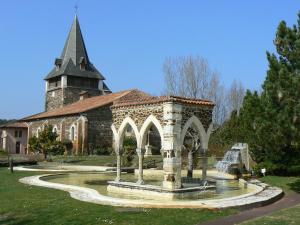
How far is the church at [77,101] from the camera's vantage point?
49.2 meters

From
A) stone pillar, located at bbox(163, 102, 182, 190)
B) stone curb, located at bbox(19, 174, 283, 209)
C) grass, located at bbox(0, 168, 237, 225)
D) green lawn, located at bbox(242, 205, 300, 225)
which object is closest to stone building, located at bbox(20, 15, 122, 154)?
stone curb, located at bbox(19, 174, 283, 209)

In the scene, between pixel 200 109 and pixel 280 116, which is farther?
pixel 200 109

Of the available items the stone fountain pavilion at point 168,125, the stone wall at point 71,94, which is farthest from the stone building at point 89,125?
the stone fountain pavilion at point 168,125

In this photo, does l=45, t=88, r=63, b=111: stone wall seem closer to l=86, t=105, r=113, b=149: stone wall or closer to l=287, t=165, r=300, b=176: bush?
l=86, t=105, r=113, b=149: stone wall

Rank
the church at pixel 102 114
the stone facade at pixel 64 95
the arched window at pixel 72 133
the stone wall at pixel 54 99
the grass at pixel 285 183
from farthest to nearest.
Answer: the stone wall at pixel 54 99, the stone facade at pixel 64 95, the arched window at pixel 72 133, the grass at pixel 285 183, the church at pixel 102 114

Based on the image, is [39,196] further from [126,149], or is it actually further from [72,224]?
[126,149]

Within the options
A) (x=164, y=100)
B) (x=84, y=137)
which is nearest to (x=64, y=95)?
(x=84, y=137)

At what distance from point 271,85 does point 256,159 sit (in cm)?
1026

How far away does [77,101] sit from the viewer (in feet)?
204

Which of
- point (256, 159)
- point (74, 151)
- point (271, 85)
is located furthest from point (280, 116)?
point (74, 151)

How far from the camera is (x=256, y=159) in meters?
25.8

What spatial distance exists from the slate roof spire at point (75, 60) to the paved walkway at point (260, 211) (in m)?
52.2

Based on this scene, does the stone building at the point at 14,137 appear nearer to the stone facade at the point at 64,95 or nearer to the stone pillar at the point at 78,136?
the stone facade at the point at 64,95

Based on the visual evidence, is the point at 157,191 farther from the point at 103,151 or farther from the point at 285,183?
the point at 103,151
